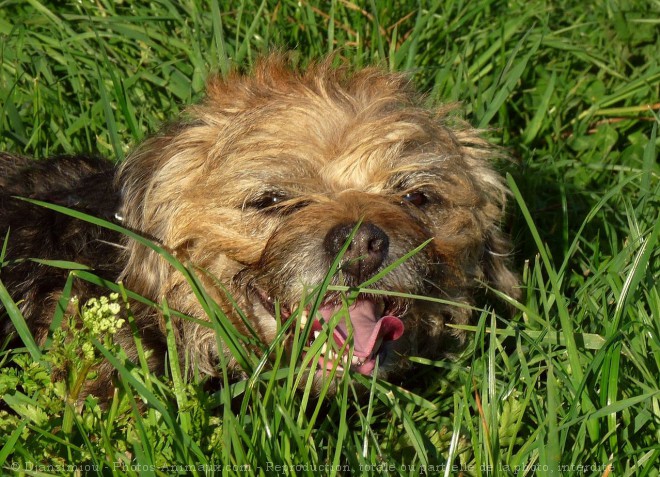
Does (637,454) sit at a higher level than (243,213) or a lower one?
lower

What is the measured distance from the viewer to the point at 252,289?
11.0ft

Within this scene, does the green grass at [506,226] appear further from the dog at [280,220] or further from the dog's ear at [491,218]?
the dog at [280,220]

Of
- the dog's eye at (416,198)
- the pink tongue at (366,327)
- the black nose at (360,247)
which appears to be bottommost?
the pink tongue at (366,327)

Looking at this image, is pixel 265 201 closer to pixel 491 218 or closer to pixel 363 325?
pixel 363 325

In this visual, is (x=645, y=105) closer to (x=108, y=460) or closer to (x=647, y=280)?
(x=647, y=280)

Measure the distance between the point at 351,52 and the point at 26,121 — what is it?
1.57 m

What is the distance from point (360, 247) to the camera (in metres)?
3.11

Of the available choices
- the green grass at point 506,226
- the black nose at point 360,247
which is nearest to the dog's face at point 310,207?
the black nose at point 360,247

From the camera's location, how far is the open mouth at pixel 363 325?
3.27 metres

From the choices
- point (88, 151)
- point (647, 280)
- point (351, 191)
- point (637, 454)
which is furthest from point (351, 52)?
point (637, 454)

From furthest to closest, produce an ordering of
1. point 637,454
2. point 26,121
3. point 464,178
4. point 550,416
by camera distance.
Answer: point 26,121 → point 464,178 → point 637,454 → point 550,416

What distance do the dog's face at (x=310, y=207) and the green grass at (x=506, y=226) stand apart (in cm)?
21

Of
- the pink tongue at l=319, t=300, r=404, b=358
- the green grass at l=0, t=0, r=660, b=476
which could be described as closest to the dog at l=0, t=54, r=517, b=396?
the pink tongue at l=319, t=300, r=404, b=358

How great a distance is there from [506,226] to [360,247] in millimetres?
1515
